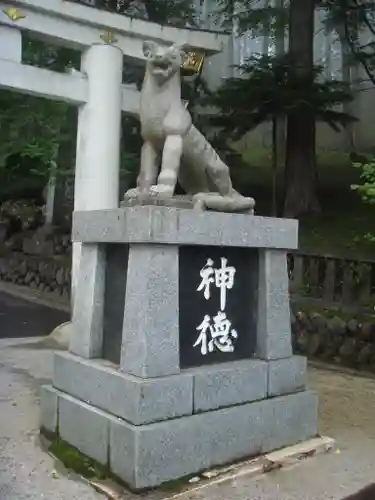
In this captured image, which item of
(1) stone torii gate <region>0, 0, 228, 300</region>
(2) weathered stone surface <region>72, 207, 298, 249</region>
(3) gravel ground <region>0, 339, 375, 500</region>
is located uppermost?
(1) stone torii gate <region>0, 0, 228, 300</region>

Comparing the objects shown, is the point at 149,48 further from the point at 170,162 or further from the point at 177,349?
the point at 177,349

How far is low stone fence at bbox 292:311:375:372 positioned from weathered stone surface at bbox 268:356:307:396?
2914 millimetres

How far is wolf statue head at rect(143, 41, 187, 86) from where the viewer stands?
4008mm

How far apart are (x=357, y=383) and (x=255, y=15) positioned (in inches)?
401

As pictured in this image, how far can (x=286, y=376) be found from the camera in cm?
412

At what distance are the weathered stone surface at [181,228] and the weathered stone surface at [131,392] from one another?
2.89 feet

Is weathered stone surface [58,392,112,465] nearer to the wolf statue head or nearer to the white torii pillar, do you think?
the wolf statue head

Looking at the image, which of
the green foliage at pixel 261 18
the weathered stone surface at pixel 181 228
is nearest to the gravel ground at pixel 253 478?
the weathered stone surface at pixel 181 228

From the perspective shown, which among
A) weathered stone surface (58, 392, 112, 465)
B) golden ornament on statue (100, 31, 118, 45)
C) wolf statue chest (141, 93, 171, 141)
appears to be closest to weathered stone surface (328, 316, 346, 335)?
wolf statue chest (141, 93, 171, 141)

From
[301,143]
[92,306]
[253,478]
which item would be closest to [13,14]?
[92,306]

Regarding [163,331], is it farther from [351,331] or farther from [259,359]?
[351,331]

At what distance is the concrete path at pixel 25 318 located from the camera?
356 inches

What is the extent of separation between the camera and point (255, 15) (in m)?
13.4

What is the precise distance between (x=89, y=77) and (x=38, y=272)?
7.51 metres
